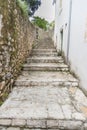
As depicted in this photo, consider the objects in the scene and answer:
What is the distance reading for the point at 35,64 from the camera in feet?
25.7

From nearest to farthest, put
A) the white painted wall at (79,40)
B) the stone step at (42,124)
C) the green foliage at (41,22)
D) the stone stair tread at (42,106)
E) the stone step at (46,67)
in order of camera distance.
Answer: the stone step at (42,124) < the stone stair tread at (42,106) < the white painted wall at (79,40) < the stone step at (46,67) < the green foliage at (41,22)

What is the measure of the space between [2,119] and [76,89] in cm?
270

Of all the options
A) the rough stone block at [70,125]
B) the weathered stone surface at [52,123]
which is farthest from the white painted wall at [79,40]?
the weathered stone surface at [52,123]

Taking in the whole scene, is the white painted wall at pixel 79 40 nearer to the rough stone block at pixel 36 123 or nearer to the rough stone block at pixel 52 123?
the rough stone block at pixel 52 123

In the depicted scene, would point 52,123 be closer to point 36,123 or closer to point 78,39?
point 36,123

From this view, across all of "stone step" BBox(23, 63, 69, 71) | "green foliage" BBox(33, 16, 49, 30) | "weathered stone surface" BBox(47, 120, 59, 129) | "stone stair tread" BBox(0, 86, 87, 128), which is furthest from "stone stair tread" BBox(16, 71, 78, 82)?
"green foliage" BBox(33, 16, 49, 30)

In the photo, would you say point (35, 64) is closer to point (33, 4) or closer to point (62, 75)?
point (62, 75)

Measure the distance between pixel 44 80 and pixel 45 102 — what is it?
1621 mm

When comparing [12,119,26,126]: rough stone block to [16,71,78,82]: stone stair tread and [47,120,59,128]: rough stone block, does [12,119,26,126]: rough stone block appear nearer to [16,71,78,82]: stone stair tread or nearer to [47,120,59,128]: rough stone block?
[47,120,59,128]: rough stone block

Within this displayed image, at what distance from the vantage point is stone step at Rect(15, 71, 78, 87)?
19.4 ft

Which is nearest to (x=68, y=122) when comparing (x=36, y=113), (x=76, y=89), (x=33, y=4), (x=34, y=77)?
(x=36, y=113)

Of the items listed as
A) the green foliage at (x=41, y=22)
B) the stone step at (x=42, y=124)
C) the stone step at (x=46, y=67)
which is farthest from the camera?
the green foliage at (x=41, y=22)

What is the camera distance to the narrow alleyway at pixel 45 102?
3.51m

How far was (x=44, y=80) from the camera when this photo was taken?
6059mm
